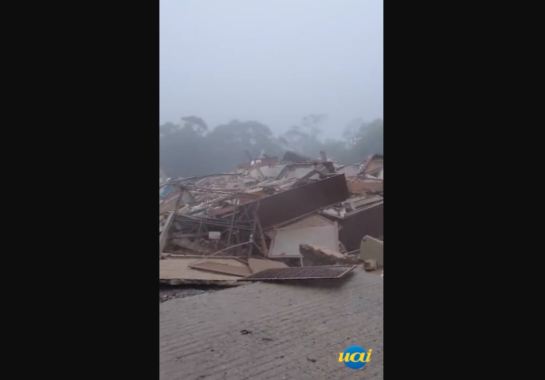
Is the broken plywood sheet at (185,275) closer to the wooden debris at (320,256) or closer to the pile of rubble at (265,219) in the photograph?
the pile of rubble at (265,219)

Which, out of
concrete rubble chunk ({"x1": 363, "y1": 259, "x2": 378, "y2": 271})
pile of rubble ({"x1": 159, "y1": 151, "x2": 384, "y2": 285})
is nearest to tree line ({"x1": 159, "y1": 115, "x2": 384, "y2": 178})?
pile of rubble ({"x1": 159, "y1": 151, "x2": 384, "y2": 285})

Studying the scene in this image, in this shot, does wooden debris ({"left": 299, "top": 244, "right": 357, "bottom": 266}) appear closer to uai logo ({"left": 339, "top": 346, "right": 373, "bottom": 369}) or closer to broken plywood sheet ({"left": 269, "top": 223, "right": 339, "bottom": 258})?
broken plywood sheet ({"left": 269, "top": 223, "right": 339, "bottom": 258})

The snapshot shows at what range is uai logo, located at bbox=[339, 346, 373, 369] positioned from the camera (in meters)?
1.86

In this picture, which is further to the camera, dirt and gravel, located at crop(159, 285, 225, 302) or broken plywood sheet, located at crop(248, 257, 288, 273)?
broken plywood sheet, located at crop(248, 257, 288, 273)

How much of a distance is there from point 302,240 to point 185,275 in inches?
34.4

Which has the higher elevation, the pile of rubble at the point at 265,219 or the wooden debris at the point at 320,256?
the pile of rubble at the point at 265,219

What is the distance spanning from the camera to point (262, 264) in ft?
9.45

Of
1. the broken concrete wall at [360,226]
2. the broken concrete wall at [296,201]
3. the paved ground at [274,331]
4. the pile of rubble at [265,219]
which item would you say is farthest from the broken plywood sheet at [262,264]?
the broken concrete wall at [360,226]

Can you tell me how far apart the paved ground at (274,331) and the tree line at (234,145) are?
0.85 meters

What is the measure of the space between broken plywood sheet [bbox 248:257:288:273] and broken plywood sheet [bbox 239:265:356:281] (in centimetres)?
3

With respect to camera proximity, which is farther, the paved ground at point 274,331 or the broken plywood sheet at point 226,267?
the broken plywood sheet at point 226,267

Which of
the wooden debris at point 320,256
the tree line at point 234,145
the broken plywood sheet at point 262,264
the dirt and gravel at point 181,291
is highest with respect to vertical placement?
the tree line at point 234,145

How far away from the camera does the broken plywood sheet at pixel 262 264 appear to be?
113 inches

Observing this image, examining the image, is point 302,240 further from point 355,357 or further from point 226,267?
point 355,357
